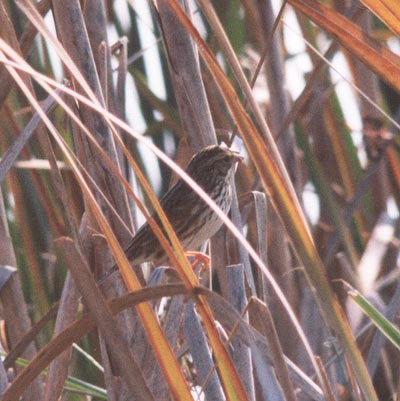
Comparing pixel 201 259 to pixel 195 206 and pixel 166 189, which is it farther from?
pixel 166 189

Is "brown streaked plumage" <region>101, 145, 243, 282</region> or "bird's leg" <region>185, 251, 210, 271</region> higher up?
"brown streaked plumage" <region>101, 145, 243, 282</region>

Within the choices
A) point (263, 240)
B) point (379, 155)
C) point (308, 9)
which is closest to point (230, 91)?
point (308, 9)

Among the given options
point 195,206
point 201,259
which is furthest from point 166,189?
point 201,259

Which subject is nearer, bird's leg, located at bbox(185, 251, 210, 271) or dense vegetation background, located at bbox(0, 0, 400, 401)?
dense vegetation background, located at bbox(0, 0, 400, 401)

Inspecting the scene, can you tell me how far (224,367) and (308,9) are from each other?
0.52 metres

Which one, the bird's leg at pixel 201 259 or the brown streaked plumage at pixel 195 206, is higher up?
the brown streaked plumage at pixel 195 206

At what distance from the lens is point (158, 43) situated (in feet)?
9.72

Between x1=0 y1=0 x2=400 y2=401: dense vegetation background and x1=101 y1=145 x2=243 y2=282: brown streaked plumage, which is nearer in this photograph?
x1=0 y1=0 x2=400 y2=401: dense vegetation background

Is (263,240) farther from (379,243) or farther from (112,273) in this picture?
(379,243)

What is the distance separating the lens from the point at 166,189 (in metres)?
2.95

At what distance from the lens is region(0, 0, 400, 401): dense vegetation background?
1288 millimetres

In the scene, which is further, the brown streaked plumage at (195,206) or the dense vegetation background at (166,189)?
the brown streaked plumage at (195,206)

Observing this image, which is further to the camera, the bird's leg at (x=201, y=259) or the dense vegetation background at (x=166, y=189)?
the bird's leg at (x=201, y=259)

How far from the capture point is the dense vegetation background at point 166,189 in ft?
4.23
